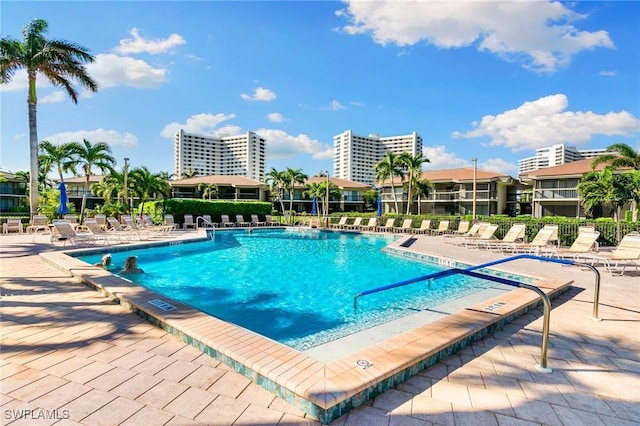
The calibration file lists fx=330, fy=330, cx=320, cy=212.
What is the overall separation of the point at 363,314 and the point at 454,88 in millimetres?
17235

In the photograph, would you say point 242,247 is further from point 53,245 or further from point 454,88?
point 454,88

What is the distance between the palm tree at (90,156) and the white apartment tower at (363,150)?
119 m

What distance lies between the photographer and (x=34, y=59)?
16484mm

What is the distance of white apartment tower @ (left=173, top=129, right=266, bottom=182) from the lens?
133 meters

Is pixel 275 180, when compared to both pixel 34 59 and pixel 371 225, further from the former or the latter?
pixel 34 59

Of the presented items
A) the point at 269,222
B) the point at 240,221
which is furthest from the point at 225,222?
the point at 269,222

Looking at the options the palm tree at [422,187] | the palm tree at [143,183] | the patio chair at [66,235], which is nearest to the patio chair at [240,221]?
the palm tree at [143,183]

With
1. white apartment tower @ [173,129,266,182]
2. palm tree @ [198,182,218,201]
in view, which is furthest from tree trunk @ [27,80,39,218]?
white apartment tower @ [173,129,266,182]

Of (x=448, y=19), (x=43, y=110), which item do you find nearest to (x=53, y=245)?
(x=43, y=110)

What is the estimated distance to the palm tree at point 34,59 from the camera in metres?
16.2

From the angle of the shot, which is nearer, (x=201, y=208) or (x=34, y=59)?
(x=34, y=59)

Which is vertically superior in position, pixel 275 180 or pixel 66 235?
pixel 275 180

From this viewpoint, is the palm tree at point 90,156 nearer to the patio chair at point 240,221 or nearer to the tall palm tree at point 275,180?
the patio chair at point 240,221
